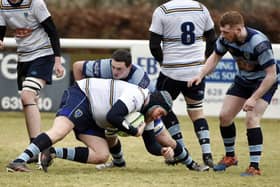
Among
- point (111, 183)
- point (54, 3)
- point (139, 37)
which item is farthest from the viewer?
point (54, 3)

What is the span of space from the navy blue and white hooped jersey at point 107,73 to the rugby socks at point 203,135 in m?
1.02

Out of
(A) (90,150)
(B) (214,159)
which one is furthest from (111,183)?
(B) (214,159)

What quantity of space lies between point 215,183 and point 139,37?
33.0ft

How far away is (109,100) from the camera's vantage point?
9.80 meters

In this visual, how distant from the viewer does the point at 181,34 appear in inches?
428

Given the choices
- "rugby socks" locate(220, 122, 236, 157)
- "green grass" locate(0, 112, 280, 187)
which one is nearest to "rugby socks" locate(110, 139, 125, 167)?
"green grass" locate(0, 112, 280, 187)

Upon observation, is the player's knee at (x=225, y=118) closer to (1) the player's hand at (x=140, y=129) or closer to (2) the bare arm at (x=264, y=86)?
(2) the bare arm at (x=264, y=86)

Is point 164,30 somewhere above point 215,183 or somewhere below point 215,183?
above

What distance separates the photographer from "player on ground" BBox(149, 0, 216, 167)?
10867mm

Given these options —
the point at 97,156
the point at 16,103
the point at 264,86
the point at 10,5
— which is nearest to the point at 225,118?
the point at 264,86

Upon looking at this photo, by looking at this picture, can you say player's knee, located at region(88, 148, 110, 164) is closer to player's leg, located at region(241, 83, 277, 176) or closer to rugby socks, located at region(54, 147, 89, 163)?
rugby socks, located at region(54, 147, 89, 163)

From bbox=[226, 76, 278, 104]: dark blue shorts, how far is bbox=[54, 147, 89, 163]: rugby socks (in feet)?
5.40

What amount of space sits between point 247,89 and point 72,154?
187cm

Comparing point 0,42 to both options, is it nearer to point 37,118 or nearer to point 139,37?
point 37,118
